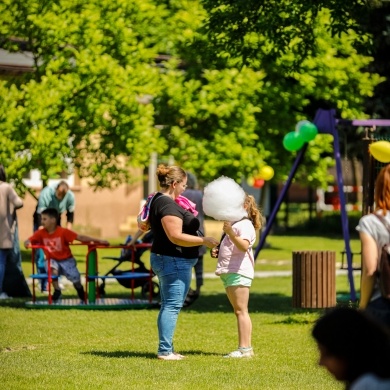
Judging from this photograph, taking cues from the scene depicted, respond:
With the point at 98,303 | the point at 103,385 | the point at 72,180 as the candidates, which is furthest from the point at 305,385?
the point at 72,180

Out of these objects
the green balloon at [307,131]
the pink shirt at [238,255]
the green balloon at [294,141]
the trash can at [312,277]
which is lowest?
the trash can at [312,277]

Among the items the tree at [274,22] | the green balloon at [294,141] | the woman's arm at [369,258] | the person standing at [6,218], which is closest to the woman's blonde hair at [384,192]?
the woman's arm at [369,258]

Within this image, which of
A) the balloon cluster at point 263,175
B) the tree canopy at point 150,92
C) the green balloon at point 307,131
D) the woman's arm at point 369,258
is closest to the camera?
the woman's arm at point 369,258

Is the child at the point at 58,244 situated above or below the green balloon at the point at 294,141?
below

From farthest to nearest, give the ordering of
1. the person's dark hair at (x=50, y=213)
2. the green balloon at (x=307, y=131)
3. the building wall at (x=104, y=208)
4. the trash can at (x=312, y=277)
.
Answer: the building wall at (x=104, y=208)
the green balloon at (x=307, y=131)
the person's dark hair at (x=50, y=213)
the trash can at (x=312, y=277)

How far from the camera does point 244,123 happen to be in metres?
30.0

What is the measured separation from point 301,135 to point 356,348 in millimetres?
A: 12821

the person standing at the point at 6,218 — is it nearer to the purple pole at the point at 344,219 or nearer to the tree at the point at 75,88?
the purple pole at the point at 344,219

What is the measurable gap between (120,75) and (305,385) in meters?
15.7

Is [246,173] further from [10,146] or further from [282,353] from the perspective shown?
[282,353]

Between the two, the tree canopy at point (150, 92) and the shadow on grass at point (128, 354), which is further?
the tree canopy at point (150, 92)

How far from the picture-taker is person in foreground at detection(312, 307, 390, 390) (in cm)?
434

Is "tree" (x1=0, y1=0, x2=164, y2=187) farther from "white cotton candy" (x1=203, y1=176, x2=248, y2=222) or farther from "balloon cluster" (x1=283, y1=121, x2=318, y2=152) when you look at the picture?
"white cotton candy" (x1=203, y1=176, x2=248, y2=222)

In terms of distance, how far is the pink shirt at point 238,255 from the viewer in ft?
34.7
